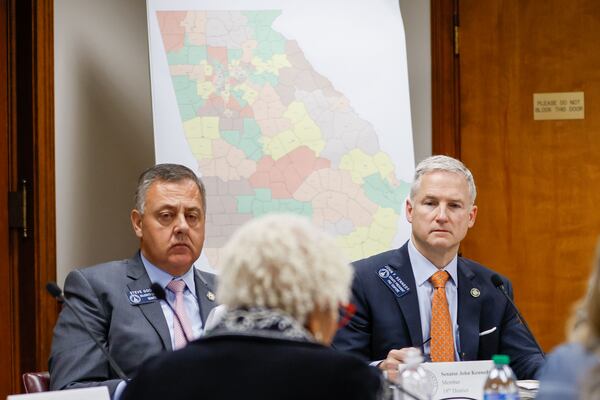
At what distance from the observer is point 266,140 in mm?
4414

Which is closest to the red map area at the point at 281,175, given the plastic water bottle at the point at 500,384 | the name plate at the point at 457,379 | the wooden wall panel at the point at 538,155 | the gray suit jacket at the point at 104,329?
the gray suit jacket at the point at 104,329

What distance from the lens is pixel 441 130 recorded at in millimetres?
5055

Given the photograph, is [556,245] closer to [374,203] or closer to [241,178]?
[374,203]

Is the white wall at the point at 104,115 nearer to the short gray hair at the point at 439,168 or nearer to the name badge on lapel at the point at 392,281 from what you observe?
the short gray hair at the point at 439,168

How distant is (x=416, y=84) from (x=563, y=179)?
902 millimetres

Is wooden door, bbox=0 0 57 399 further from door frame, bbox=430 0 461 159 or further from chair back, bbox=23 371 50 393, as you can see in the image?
door frame, bbox=430 0 461 159

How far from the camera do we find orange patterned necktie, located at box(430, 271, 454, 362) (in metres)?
3.62

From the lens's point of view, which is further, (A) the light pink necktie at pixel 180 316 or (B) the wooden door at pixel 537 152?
(B) the wooden door at pixel 537 152

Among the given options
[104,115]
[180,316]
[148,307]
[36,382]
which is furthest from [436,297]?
[104,115]

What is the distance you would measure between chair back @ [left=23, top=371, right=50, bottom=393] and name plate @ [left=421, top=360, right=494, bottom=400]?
1.30 meters

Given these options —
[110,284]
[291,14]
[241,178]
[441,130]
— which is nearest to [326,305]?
[110,284]

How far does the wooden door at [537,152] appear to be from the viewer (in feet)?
16.4

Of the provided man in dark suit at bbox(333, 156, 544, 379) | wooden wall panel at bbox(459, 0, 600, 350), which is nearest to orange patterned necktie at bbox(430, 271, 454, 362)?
man in dark suit at bbox(333, 156, 544, 379)

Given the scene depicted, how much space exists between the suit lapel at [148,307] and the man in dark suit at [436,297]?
65 cm
